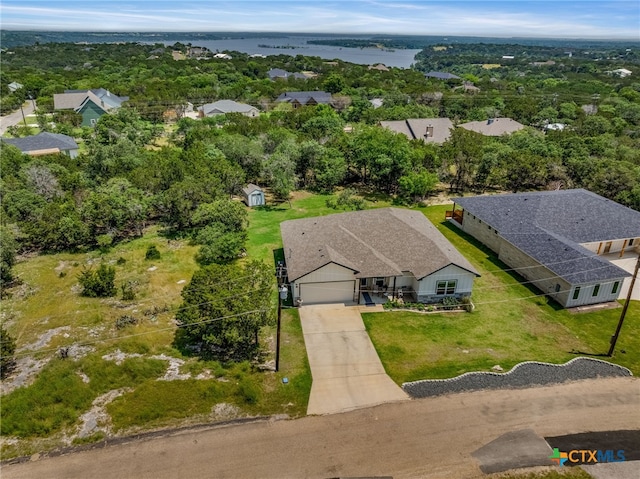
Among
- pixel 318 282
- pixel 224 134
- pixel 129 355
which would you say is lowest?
pixel 129 355

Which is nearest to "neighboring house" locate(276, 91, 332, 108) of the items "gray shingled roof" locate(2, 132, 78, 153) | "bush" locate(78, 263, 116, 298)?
"gray shingled roof" locate(2, 132, 78, 153)

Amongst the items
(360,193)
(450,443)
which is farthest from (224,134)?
(450,443)

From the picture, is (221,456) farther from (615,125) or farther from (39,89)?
(39,89)

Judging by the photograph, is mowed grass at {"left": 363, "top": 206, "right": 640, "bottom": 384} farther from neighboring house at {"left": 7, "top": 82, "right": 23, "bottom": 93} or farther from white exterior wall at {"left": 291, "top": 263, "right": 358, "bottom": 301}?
neighboring house at {"left": 7, "top": 82, "right": 23, "bottom": 93}

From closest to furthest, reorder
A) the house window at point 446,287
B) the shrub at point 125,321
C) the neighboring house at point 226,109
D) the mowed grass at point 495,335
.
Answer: the mowed grass at point 495,335 → the shrub at point 125,321 → the house window at point 446,287 → the neighboring house at point 226,109

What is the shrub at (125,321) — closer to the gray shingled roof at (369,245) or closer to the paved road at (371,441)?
the paved road at (371,441)

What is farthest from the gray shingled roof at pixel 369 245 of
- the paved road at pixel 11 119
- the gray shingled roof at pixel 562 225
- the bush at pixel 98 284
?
the paved road at pixel 11 119
